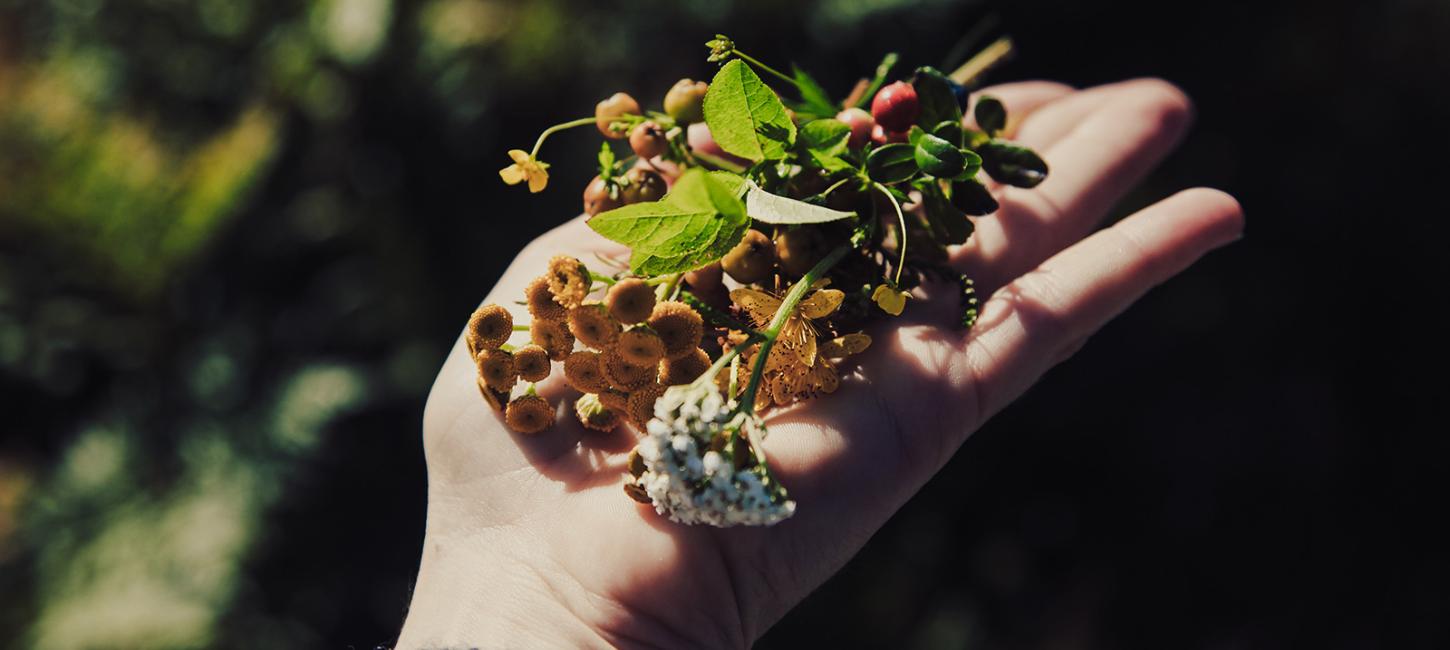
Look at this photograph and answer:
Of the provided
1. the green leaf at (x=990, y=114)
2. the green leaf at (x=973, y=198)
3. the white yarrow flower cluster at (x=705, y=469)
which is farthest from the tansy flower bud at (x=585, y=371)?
the green leaf at (x=990, y=114)

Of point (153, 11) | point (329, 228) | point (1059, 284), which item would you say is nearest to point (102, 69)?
point (153, 11)

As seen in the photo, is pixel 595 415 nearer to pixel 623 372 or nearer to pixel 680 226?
pixel 623 372

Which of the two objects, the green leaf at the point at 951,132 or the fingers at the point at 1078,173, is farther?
the fingers at the point at 1078,173

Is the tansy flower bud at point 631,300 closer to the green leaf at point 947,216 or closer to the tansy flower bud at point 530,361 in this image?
the tansy flower bud at point 530,361

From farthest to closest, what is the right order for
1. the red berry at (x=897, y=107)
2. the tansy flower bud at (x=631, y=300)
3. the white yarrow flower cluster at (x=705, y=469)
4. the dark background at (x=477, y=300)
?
the dark background at (x=477, y=300) → the red berry at (x=897, y=107) → the tansy flower bud at (x=631, y=300) → the white yarrow flower cluster at (x=705, y=469)

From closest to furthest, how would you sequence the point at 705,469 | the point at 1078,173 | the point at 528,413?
the point at 705,469, the point at 528,413, the point at 1078,173

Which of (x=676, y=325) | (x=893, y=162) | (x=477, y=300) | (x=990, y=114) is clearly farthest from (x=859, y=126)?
(x=477, y=300)
